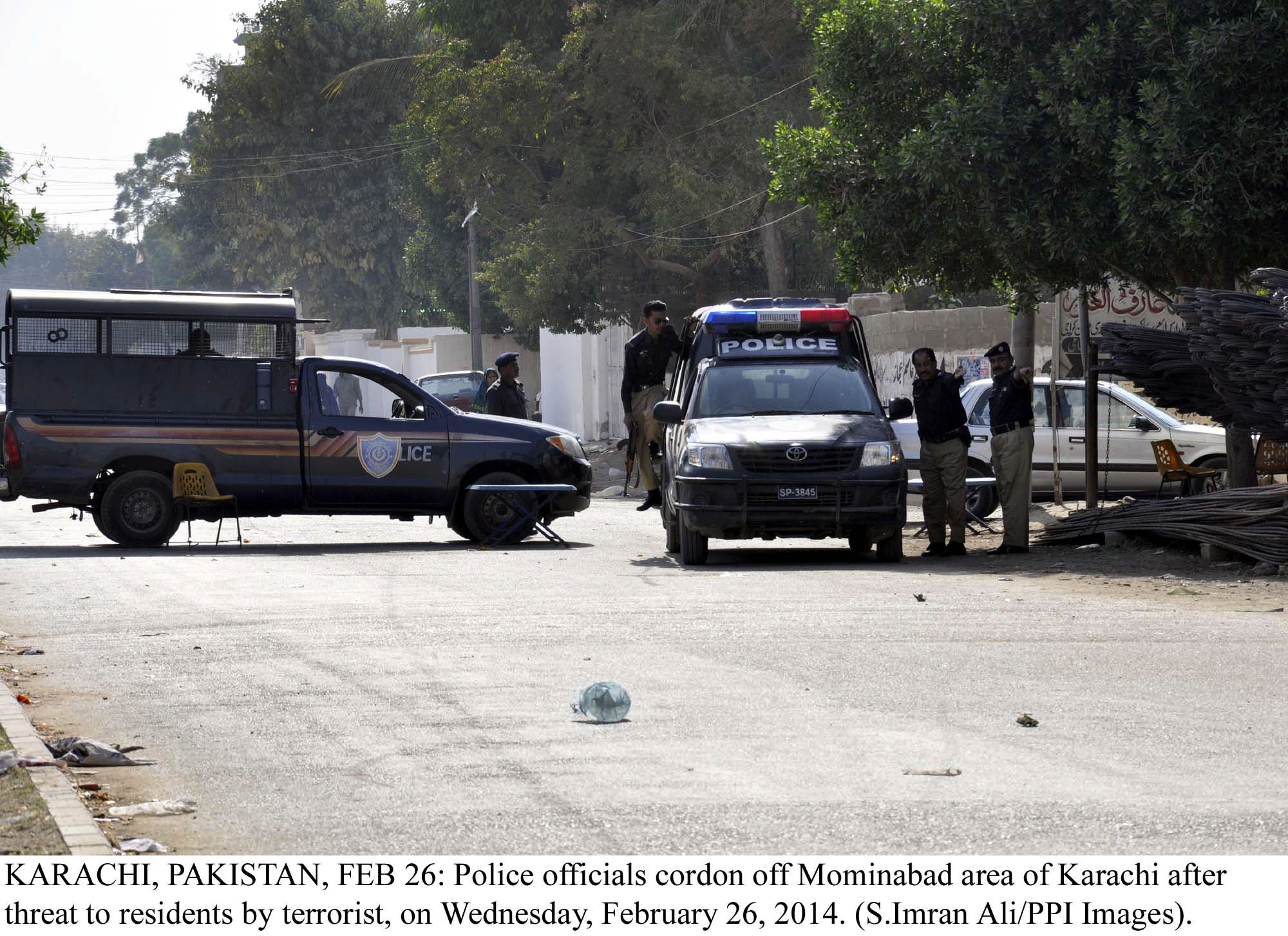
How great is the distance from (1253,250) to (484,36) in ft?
89.1

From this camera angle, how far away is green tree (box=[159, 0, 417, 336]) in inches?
2243

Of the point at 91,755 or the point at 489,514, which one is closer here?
the point at 91,755

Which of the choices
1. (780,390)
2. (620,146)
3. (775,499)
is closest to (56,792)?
(775,499)

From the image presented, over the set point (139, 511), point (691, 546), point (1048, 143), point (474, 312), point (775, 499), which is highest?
point (474, 312)

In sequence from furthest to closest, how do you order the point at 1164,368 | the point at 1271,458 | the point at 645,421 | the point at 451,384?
the point at 451,384 < the point at 645,421 < the point at 1271,458 < the point at 1164,368

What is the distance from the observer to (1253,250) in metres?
16.6

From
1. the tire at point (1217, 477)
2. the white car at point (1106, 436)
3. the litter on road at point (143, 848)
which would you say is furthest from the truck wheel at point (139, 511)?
the litter on road at point (143, 848)

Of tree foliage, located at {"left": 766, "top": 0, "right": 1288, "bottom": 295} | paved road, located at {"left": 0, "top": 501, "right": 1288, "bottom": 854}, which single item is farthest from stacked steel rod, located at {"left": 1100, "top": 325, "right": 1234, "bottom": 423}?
paved road, located at {"left": 0, "top": 501, "right": 1288, "bottom": 854}

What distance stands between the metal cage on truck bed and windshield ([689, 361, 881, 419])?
4.66 meters

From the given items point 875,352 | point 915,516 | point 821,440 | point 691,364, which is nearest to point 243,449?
point 691,364

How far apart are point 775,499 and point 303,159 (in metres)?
47.8

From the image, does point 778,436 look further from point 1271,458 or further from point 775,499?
point 1271,458

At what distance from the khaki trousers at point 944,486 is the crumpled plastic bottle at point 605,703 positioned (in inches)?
364

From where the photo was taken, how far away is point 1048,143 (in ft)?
54.6
